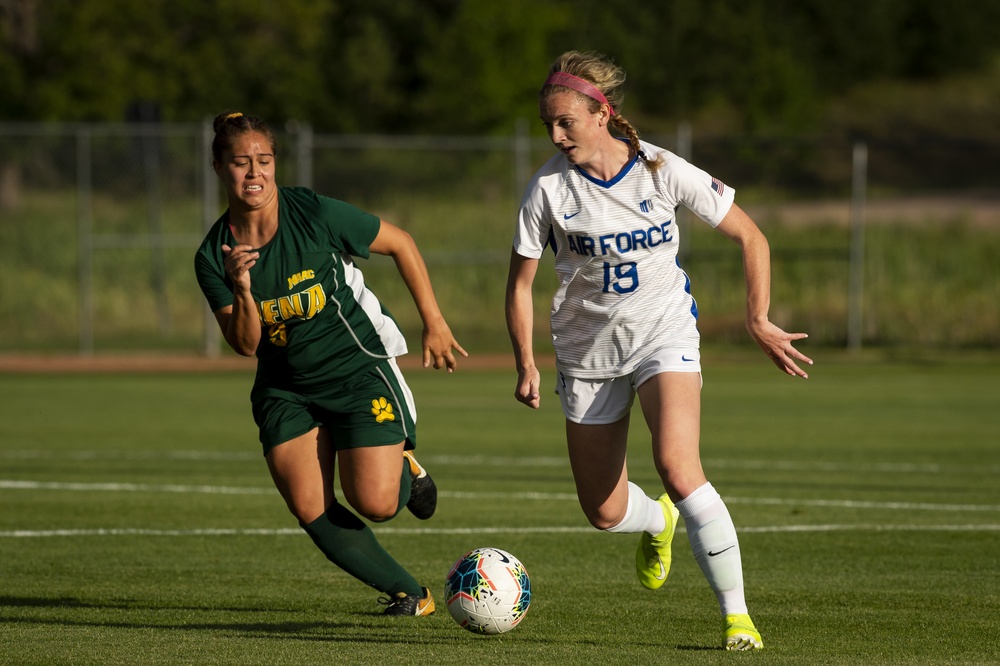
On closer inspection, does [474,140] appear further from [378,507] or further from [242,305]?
[242,305]

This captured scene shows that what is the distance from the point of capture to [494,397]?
1736 cm

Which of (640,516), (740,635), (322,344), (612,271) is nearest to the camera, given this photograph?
(740,635)

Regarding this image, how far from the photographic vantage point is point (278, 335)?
6062 millimetres

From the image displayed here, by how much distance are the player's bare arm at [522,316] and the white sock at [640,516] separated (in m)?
0.73

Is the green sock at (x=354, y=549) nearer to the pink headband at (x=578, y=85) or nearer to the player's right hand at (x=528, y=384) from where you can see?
the player's right hand at (x=528, y=384)

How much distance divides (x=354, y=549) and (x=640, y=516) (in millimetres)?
1179

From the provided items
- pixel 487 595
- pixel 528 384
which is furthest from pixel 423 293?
pixel 487 595

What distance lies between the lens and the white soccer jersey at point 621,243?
5812 millimetres

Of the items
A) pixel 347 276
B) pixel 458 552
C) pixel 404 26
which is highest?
pixel 404 26

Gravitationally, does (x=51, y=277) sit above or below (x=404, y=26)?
below

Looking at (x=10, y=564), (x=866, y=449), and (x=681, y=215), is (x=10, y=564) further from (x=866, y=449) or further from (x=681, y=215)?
(x=681, y=215)

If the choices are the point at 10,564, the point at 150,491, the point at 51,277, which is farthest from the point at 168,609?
the point at 51,277

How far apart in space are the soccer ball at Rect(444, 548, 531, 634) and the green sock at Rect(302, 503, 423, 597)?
1.34ft

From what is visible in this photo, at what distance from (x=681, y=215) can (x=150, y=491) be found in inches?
639
